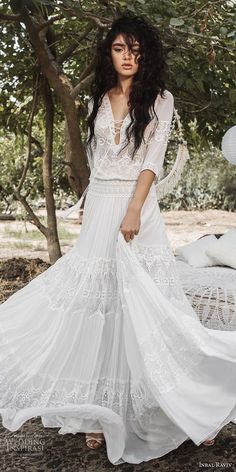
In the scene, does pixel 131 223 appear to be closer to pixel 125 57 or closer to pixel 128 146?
pixel 128 146

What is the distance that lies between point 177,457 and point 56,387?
54 centimetres

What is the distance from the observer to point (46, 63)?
15.6 ft

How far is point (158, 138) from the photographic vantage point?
2.22 meters

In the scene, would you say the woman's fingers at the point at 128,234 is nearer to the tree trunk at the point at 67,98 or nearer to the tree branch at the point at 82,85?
the tree branch at the point at 82,85

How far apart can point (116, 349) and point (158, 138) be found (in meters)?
0.82

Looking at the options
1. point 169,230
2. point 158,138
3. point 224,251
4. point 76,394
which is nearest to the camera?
point 76,394

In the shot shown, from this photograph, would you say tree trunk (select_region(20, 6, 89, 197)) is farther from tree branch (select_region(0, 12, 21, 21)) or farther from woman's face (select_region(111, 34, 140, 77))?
woman's face (select_region(111, 34, 140, 77))

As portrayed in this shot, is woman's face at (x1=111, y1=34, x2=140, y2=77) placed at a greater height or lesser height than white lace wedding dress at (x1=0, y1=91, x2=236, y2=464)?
greater

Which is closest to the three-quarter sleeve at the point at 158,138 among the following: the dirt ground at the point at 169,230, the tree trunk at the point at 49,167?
the tree trunk at the point at 49,167

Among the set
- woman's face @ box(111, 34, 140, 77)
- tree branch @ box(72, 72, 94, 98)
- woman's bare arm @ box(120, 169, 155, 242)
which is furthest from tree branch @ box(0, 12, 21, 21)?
woman's bare arm @ box(120, 169, 155, 242)

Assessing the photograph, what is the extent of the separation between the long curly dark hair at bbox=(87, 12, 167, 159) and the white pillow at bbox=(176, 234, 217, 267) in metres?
2.14

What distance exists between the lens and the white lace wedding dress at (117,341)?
6.68ft

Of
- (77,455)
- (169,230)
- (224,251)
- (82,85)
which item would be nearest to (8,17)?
(82,85)

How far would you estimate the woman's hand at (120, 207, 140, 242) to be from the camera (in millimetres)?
2174
